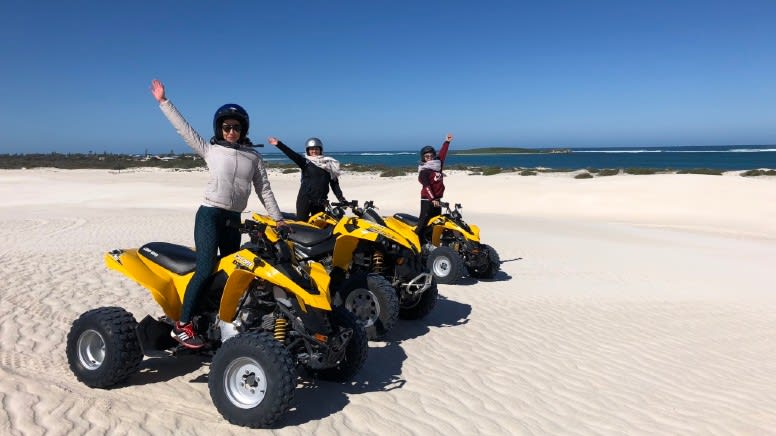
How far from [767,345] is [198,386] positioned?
663cm

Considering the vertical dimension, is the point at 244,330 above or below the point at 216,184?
below

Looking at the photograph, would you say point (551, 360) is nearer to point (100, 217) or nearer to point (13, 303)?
point (13, 303)

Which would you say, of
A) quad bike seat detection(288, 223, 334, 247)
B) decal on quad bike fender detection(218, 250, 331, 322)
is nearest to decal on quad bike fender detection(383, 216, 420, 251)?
quad bike seat detection(288, 223, 334, 247)

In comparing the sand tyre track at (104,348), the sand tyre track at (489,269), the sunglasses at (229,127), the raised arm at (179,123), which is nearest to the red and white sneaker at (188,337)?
the sand tyre track at (104,348)

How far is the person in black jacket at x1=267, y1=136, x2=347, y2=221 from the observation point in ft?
25.3

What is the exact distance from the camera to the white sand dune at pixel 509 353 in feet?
13.9

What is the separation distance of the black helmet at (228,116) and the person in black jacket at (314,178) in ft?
10.3

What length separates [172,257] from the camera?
468 cm

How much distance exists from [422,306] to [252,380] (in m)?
3.26

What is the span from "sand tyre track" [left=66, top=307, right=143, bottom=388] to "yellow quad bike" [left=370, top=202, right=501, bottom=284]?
527 centimetres

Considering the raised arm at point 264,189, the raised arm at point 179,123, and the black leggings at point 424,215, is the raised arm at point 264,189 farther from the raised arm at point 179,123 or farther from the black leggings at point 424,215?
the black leggings at point 424,215

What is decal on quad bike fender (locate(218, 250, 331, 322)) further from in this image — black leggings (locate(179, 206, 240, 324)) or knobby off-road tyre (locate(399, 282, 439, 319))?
knobby off-road tyre (locate(399, 282, 439, 319))

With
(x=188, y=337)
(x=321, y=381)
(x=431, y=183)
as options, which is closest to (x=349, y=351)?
(x=321, y=381)

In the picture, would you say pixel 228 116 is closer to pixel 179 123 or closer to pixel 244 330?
pixel 179 123
